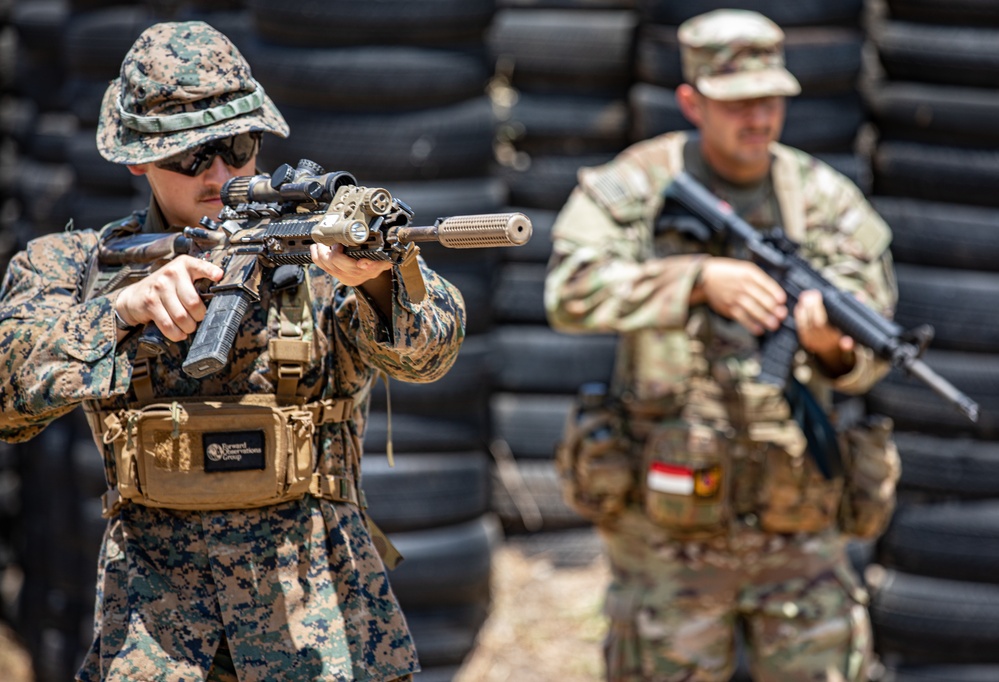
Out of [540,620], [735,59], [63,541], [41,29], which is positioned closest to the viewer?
[735,59]

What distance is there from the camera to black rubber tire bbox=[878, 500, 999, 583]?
16.7 ft

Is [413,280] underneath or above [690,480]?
above

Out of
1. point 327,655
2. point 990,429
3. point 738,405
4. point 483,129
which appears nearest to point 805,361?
point 738,405

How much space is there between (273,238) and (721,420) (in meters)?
1.87

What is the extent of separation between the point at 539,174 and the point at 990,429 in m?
1.94

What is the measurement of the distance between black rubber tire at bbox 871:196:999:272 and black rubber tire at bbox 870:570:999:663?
1.08m

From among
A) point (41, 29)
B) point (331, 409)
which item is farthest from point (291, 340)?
point (41, 29)

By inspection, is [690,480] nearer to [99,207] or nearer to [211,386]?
[211,386]

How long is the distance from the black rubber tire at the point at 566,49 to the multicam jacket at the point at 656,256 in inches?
60.1

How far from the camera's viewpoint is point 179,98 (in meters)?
2.89

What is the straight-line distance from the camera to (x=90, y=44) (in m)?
5.46

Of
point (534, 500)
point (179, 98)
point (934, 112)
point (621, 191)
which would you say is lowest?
point (534, 500)

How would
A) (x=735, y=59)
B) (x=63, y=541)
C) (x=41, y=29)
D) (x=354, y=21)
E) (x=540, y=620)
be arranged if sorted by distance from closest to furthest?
(x=735, y=59), (x=354, y=21), (x=63, y=541), (x=540, y=620), (x=41, y=29)

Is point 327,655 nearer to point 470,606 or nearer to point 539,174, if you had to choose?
point 470,606
